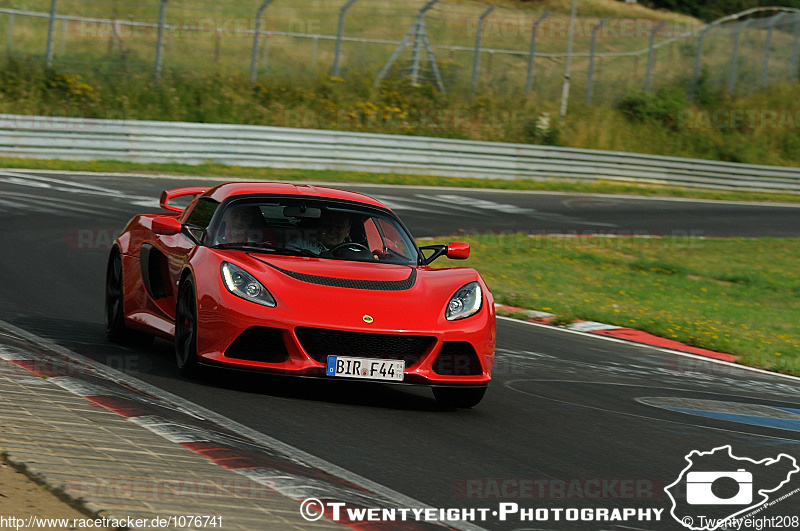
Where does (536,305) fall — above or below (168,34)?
below

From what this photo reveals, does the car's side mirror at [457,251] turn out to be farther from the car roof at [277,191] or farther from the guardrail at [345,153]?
the guardrail at [345,153]

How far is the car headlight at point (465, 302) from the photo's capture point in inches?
274

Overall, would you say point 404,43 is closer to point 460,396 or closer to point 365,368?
point 460,396

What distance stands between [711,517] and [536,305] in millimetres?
8568

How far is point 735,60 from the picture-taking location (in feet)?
136

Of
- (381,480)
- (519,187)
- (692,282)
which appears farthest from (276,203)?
(519,187)

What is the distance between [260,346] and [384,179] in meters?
20.9

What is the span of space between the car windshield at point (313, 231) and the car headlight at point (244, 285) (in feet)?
1.79

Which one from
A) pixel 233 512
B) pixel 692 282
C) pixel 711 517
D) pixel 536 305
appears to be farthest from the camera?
pixel 692 282

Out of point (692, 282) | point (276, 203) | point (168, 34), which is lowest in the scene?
point (692, 282)

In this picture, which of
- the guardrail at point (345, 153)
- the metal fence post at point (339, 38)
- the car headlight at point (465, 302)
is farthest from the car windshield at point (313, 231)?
the metal fence post at point (339, 38)

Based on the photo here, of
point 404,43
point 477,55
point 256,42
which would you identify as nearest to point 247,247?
point 256,42

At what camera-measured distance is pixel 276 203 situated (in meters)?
7.85

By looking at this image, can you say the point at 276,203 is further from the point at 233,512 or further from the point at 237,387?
the point at 233,512
